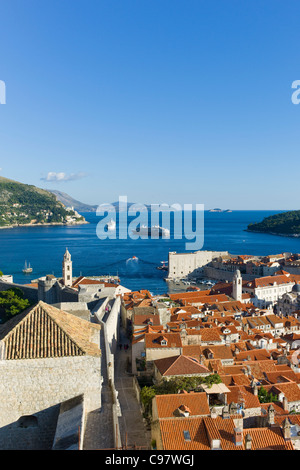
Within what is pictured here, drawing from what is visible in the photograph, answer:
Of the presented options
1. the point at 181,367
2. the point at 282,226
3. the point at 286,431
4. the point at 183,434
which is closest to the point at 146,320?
the point at 181,367

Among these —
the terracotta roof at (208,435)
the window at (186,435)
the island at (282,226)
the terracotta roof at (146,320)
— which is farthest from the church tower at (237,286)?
the island at (282,226)

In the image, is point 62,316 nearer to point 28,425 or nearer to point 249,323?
point 28,425

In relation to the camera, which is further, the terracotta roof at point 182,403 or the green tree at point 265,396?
the green tree at point 265,396

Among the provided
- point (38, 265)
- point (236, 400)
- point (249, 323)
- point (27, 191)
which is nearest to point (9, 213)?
point (27, 191)

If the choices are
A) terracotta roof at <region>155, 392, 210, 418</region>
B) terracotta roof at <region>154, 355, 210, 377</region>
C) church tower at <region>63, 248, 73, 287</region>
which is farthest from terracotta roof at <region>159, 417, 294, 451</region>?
church tower at <region>63, 248, 73, 287</region>

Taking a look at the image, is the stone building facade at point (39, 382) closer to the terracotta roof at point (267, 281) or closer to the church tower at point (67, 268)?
the church tower at point (67, 268)
